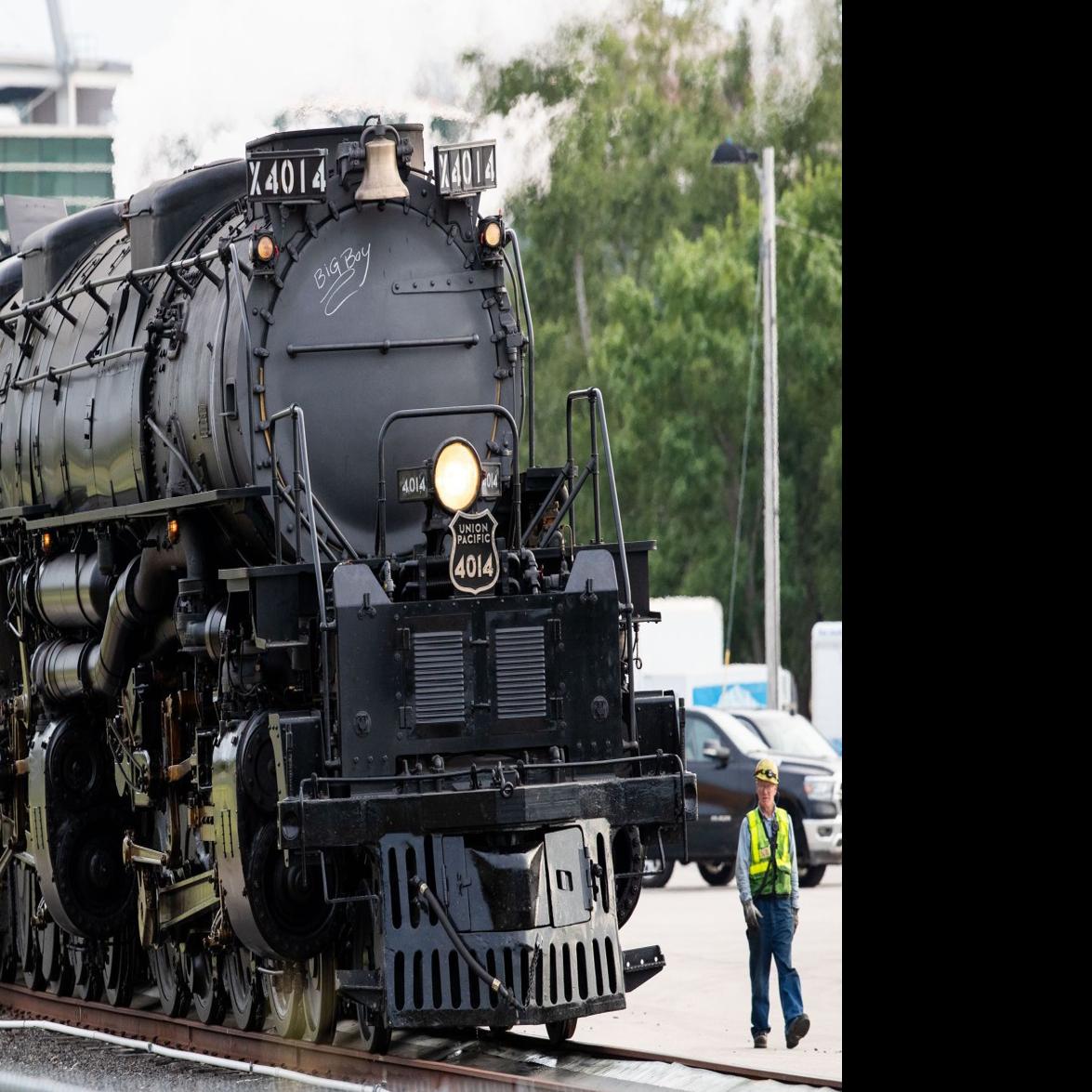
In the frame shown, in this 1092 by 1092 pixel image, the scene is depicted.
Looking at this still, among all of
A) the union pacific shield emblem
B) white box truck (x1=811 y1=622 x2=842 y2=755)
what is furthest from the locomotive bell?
white box truck (x1=811 y1=622 x2=842 y2=755)

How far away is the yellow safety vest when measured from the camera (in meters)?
10.1

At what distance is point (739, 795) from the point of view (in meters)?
18.8

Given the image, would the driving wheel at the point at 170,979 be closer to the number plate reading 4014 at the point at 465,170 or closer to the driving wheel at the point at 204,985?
the driving wheel at the point at 204,985

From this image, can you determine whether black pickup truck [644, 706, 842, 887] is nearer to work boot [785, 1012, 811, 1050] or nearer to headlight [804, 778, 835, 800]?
headlight [804, 778, 835, 800]

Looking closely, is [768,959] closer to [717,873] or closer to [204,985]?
[204,985]

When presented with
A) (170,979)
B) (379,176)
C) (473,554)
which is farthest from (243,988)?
(379,176)

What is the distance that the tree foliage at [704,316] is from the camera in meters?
35.3

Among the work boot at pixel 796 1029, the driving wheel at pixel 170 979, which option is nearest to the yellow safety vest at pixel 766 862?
the work boot at pixel 796 1029

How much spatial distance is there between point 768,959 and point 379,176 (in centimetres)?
456

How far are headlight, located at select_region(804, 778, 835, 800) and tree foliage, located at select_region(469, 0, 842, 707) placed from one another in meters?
16.6

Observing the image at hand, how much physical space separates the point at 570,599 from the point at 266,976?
99.7 inches
